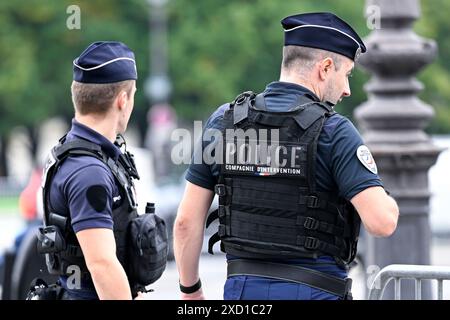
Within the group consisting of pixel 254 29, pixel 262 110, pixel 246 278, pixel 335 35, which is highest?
pixel 254 29

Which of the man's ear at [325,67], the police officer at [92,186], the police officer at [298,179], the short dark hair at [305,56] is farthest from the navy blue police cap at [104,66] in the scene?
the man's ear at [325,67]

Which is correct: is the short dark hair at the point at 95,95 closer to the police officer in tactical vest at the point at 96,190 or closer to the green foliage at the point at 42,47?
the police officer in tactical vest at the point at 96,190

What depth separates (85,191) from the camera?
3.66 meters

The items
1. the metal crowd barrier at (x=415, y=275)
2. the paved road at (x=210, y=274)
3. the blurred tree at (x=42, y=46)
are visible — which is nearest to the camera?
the metal crowd barrier at (x=415, y=275)

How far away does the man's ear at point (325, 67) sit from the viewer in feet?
12.7

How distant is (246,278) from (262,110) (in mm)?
614

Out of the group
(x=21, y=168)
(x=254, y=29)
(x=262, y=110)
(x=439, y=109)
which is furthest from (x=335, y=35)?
(x=21, y=168)

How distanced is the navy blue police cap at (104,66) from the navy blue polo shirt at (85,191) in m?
0.19

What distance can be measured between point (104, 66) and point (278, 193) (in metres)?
0.78

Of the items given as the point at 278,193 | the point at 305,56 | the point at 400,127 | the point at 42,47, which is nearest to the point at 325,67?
the point at 305,56

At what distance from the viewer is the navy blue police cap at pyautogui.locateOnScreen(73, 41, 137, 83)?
3.88m

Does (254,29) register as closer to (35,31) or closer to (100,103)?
(35,31)

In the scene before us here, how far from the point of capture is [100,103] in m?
3.87

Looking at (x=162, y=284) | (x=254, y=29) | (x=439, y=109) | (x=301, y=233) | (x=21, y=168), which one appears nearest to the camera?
(x=301, y=233)
